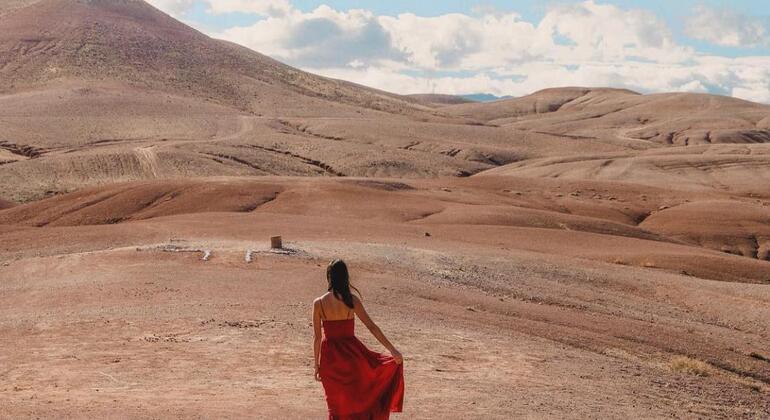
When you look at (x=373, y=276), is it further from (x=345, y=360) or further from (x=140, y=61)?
(x=140, y=61)

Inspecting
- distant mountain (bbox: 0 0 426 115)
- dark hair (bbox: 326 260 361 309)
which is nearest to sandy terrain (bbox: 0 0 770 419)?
dark hair (bbox: 326 260 361 309)

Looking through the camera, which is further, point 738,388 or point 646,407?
point 738,388

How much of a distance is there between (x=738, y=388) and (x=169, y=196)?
3490cm

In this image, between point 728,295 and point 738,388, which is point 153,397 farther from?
point 728,295

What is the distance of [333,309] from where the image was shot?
930cm

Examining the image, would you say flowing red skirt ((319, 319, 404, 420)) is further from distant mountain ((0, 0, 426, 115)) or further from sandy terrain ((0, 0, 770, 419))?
distant mountain ((0, 0, 426, 115))

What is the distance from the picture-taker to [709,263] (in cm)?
3444

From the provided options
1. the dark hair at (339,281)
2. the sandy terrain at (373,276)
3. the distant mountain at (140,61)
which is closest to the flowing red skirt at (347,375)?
the dark hair at (339,281)

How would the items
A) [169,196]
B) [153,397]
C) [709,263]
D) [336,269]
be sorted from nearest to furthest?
[336,269]
[153,397]
[709,263]
[169,196]

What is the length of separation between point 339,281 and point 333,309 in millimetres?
323

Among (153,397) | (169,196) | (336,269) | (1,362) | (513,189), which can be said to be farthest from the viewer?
(513,189)

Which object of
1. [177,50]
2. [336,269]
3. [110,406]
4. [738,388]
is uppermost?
[177,50]

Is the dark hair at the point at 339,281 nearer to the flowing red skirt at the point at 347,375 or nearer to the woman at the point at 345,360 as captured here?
the woman at the point at 345,360

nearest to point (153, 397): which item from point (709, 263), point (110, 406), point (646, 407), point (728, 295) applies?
point (110, 406)
